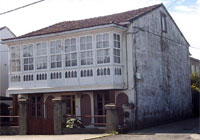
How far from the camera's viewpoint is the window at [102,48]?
741 inches

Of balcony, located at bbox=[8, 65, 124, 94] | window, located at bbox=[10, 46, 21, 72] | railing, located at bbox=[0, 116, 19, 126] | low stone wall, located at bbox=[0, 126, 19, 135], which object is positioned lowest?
low stone wall, located at bbox=[0, 126, 19, 135]

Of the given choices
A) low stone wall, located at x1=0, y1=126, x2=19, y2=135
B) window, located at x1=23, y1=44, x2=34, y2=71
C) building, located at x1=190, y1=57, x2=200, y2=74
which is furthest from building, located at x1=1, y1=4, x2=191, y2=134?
building, located at x1=190, y1=57, x2=200, y2=74

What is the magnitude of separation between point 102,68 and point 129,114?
9.92ft

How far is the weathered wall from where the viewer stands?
1997 cm

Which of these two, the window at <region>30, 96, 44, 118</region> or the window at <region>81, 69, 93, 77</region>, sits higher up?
the window at <region>81, 69, 93, 77</region>

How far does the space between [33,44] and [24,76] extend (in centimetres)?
221

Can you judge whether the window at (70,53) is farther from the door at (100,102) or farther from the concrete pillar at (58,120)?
the concrete pillar at (58,120)

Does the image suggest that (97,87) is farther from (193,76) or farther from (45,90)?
(193,76)

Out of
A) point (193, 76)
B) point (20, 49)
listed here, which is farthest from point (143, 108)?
point (193, 76)

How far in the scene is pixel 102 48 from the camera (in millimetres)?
18922

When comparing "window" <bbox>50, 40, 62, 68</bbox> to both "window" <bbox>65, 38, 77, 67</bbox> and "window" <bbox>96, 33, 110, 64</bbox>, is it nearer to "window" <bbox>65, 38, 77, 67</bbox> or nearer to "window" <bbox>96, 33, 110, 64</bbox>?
"window" <bbox>65, 38, 77, 67</bbox>

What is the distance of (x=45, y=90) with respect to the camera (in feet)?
68.5

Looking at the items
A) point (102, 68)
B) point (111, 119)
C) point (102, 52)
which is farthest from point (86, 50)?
point (111, 119)

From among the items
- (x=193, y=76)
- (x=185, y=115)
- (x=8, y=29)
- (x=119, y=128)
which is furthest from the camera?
(x=8, y=29)
